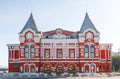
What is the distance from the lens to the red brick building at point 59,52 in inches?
2313

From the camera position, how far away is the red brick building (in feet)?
193

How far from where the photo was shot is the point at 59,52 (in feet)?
195

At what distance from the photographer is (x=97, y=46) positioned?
58906 millimetres

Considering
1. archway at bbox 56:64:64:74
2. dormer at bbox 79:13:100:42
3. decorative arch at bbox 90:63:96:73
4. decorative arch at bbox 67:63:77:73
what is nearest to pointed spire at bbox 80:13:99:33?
dormer at bbox 79:13:100:42

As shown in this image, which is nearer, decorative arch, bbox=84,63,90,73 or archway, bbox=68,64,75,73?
decorative arch, bbox=84,63,90,73

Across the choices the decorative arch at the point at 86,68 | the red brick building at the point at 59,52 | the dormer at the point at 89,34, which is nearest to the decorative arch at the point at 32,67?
the red brick building at the point at 59,52

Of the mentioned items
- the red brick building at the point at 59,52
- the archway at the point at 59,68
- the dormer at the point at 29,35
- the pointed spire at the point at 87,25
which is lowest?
the archway at the point at 59,68

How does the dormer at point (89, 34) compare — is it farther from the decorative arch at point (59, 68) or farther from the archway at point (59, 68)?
the archway at point (59, 68)

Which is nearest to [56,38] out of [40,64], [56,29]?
[56,29]

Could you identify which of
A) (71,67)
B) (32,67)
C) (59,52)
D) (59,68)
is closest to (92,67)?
(71,67)

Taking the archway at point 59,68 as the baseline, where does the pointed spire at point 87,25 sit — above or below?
above

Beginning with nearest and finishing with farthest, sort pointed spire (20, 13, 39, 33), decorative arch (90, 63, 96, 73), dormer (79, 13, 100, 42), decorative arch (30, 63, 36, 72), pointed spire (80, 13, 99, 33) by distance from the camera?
decorative arch (90, 63, 96, 73), decorative arch (30, 63, 36, 72), dormer (79, 13, 100, 42), pointed spire (80, 13, 99, 33), pointed spire (20, 13, 39, 33)

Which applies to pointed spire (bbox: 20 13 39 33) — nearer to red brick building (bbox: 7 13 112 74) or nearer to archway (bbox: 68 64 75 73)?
red brick building (bbox: 7 13 112 74)

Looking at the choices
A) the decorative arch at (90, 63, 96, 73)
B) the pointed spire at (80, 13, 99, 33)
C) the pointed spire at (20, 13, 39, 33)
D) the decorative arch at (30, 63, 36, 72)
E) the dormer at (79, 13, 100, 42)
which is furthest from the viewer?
the pointed spire at (20, 13, 39, 33)
